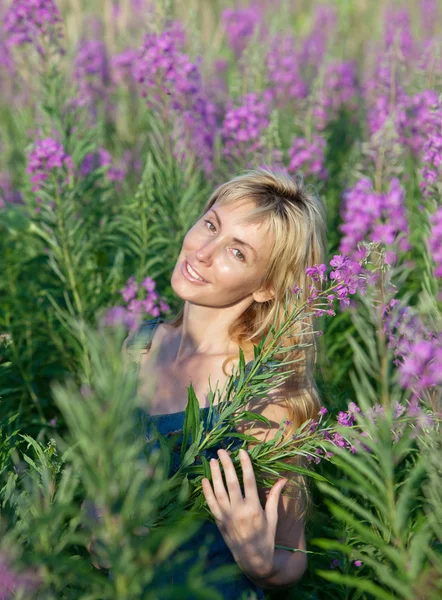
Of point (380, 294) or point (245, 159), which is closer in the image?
point (380, 294)

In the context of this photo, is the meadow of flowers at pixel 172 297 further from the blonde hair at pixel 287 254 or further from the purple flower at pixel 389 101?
the blonde hair at pixel 287 254

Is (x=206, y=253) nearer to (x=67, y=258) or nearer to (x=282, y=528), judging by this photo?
(x=282, y=528)

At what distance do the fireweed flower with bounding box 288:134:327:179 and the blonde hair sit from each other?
164cm

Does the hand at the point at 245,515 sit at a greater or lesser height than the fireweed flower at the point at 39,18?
lesser

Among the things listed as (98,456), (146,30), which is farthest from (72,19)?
(98,456)

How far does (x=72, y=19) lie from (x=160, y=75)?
15.0 feet

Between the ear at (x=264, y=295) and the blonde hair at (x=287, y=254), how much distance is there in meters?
0.02

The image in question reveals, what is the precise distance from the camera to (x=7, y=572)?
1.19 m

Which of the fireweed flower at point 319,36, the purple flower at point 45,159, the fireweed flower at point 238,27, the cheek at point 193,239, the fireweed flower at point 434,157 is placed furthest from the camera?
the fireweed flower at point 319,36

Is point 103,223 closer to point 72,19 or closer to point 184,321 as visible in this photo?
point 184,321

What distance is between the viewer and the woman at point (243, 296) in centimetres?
223

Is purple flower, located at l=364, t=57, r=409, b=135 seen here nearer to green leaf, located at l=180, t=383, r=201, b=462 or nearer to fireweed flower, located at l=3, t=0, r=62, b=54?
fireweed flower, located at l=3, t=0, r=62, b=54

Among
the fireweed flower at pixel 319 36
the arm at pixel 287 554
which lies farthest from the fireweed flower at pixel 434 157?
the fireweed flower at pixel 319 36

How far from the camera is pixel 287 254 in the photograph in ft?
7.80
